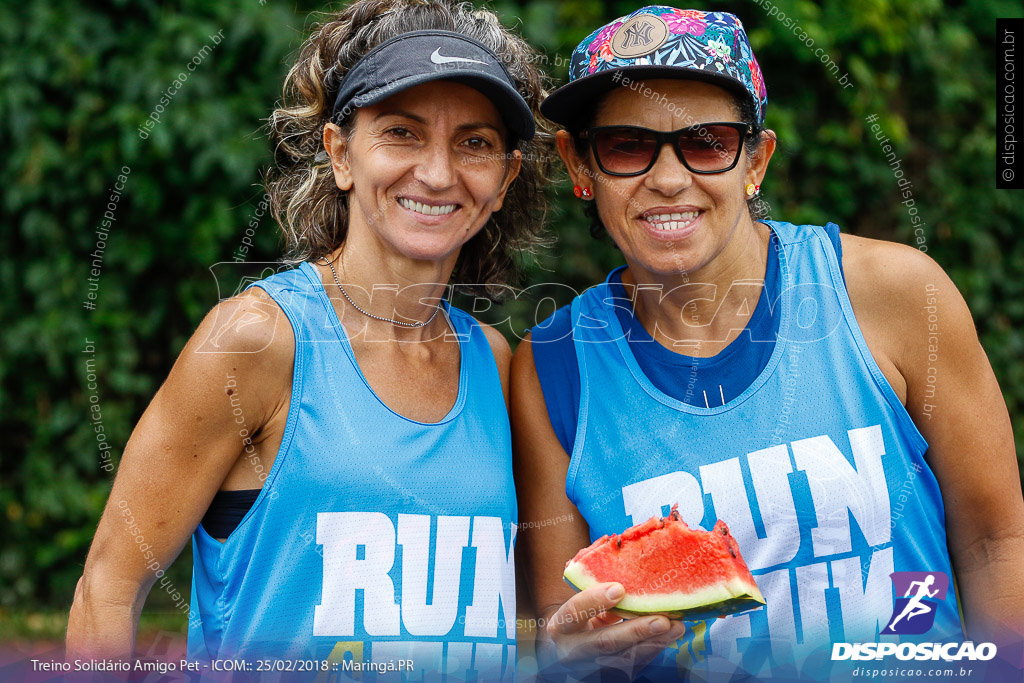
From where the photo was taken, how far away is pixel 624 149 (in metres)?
2.71

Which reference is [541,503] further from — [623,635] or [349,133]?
[349,133]

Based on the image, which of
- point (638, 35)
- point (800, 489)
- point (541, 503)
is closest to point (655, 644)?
point (800, 489)

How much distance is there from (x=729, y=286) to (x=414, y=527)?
121 cm

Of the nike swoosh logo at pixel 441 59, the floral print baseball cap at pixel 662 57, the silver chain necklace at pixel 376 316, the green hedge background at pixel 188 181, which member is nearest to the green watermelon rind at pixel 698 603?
the silver chain necklace at pixel 376 316

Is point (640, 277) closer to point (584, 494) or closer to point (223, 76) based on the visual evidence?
point (584, 494)

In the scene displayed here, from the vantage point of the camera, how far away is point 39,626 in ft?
16.8

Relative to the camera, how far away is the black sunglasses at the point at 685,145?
2643 millimetres

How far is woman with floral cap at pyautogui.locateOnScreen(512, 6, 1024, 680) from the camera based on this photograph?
99.8 inches

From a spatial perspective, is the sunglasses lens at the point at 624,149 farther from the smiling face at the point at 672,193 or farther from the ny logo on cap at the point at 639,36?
the ny logo on cap at the point at 639,36

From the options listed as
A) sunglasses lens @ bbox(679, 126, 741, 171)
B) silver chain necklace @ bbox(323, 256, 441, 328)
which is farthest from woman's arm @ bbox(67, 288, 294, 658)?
sunglasses lens @ bbox(679, 126, 741, 171)

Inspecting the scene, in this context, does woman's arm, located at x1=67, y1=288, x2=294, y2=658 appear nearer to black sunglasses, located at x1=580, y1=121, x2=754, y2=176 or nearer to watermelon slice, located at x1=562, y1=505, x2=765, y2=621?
watermelon slice, located at x1=562, y1=505, x2=765, y2=621

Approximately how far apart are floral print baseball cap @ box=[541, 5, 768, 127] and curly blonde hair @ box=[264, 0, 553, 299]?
1.02 feet

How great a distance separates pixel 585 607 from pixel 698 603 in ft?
0.91

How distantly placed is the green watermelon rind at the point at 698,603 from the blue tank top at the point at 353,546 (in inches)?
19.8
